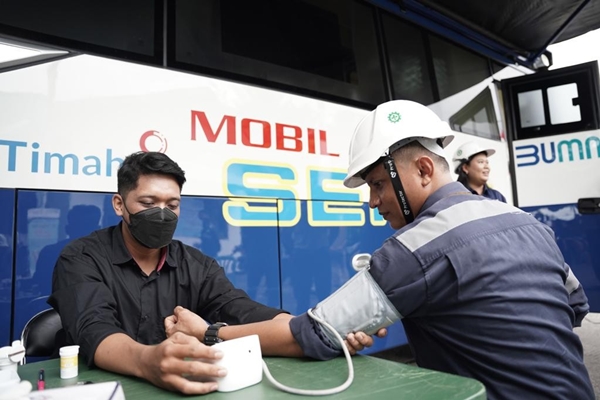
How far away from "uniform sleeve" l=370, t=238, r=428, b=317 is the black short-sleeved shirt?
20.4 inches

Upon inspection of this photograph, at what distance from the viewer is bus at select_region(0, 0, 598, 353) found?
1562 millimetres

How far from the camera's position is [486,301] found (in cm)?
83

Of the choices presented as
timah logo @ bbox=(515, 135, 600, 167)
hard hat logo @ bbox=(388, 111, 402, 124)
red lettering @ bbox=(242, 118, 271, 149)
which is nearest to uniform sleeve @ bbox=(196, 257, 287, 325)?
hard hat logo @ bbox=(388, 111, 402, 124)

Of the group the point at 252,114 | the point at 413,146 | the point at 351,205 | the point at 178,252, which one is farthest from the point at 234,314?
the point at 351,205

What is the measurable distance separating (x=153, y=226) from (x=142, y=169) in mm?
211

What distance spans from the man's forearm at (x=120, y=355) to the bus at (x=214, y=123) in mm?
832

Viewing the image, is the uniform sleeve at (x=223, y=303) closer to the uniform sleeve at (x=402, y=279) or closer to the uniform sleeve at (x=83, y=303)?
the uniform sleeve at (x=83, y=303)

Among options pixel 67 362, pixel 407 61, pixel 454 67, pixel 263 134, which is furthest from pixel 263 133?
pixel 454 67

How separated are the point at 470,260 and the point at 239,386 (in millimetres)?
504

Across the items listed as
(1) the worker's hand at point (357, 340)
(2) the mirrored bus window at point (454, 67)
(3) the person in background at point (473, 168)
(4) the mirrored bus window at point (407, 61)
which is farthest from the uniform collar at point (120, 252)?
(2) the mirrored bus window at point (454, 67)

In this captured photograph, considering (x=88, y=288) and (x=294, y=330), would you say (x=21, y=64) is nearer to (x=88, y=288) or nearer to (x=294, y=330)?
(x=88, y=288)

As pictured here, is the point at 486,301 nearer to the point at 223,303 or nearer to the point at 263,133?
the point at 223,303

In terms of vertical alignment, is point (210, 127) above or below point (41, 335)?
above

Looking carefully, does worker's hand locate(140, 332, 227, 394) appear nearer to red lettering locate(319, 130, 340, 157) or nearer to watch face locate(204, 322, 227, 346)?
watch face locate(204, 322, 227, 346)
